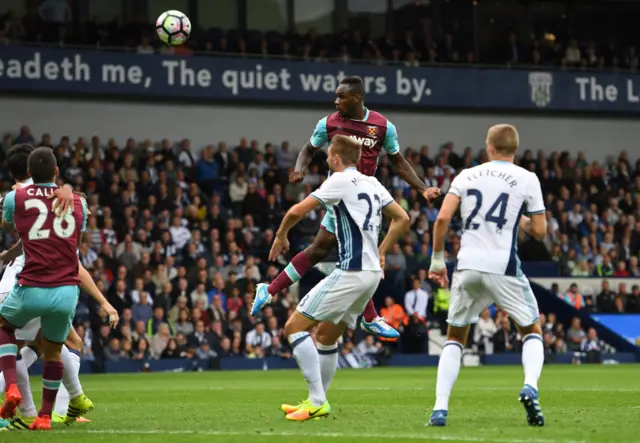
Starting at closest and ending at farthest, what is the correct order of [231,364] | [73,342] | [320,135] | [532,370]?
1. [532,370]
2. [73,342]
3. [320,135]
4. [231,364]

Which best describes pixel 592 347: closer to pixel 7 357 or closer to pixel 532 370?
pixel 532 370

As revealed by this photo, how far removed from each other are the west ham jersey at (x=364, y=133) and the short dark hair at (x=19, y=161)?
9.33ft

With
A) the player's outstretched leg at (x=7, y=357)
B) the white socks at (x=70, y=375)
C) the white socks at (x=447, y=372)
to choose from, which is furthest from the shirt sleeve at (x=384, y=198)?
the player's outstretched leg at (x=7, y=357)

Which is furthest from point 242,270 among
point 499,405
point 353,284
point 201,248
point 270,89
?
point 353,284

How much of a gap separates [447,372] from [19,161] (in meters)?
3.81

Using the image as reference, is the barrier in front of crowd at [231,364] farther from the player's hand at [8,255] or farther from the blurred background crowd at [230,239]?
the player's hand at [8,255]

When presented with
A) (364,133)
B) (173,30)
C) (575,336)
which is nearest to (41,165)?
(364,133)

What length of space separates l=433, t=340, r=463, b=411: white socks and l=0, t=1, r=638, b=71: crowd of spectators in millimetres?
20931

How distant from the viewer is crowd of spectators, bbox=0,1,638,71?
2980cm

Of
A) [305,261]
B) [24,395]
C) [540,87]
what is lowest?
[24,395]

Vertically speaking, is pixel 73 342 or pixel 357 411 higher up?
pixel 73 342

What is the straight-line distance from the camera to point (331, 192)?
9656 millimetres

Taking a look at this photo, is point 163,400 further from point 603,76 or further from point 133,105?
point 603,76

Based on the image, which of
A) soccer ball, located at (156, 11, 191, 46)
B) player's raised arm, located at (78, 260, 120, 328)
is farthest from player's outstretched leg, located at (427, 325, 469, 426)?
soccer ball, located at (156, 11, 191, 46)
